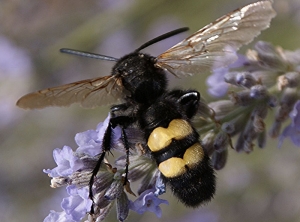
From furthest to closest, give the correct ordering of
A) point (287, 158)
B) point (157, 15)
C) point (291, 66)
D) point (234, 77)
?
point (157, 15)
point (287, 158)
point (291, 66)
point (234, 77)

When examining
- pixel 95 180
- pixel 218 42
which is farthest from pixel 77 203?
pixel 218 42

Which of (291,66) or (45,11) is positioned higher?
(45,11)

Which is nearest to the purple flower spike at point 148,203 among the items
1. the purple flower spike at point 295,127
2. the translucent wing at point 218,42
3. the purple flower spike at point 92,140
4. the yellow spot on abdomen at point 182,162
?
the yellow spot on abdomen at point 182,162

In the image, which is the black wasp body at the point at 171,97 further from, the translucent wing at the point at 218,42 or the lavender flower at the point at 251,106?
the lavender flower at the point at 251,106

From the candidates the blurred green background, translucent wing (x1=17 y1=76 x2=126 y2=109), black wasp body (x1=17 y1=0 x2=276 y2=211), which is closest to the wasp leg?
black wasp body (x1=17 y1=0 x2=276 y2=211)

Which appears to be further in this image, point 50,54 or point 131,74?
point 50,54

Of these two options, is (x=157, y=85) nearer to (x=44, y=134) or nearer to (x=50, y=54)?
(x=50, y=54)

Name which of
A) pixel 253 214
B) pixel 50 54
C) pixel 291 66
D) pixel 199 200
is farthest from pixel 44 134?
pixel 199 200
